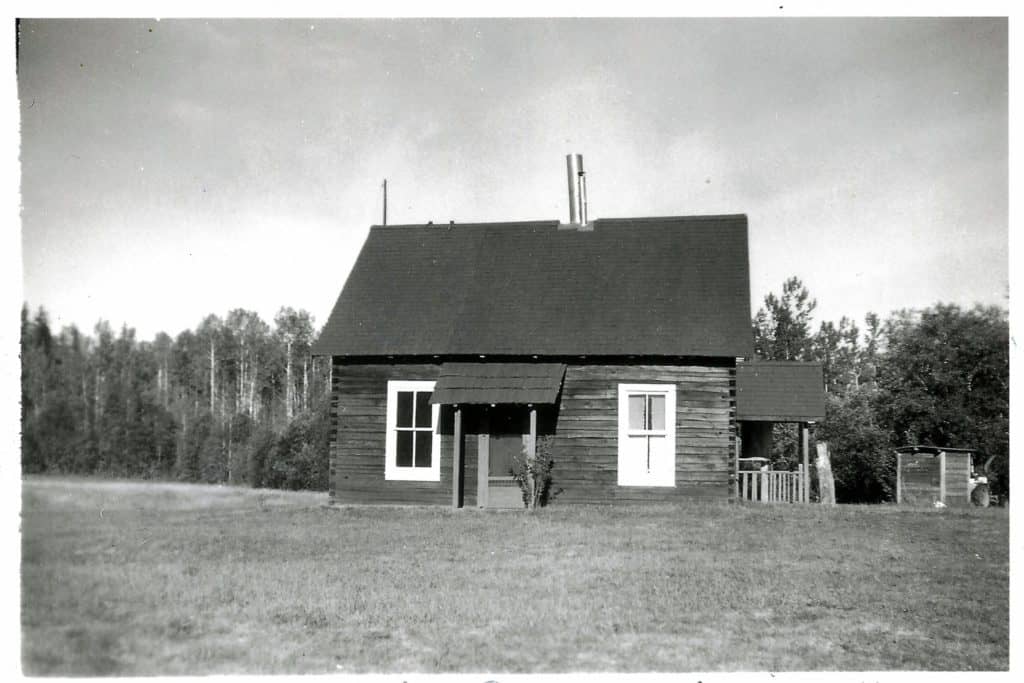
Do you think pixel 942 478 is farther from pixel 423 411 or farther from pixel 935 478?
pixel 423 411

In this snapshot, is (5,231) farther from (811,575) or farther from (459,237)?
(459,237)

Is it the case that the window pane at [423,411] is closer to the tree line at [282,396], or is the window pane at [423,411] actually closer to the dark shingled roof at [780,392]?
the tree line at [282,396]

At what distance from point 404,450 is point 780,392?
32.8 feet

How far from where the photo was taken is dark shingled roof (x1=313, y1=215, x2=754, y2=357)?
18.5m

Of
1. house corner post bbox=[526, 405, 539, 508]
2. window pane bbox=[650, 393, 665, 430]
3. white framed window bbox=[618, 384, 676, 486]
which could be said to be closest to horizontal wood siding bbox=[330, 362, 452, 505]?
house corner post bbox=[526, 405, 539, 508]

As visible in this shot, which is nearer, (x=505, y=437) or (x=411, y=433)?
(x=505, y=437)

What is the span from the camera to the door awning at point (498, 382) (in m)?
17.7

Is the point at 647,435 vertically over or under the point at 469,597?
over

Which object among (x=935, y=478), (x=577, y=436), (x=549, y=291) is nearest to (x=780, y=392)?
(x=935, y=478)

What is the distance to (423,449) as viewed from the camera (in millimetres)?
18875

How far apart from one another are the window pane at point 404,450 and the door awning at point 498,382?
143 cm

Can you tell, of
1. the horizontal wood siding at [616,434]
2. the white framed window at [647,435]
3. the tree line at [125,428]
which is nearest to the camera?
the tree line at [125,428]

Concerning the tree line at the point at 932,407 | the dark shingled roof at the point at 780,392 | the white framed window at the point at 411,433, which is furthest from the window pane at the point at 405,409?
the tree line at the point at 932,407
